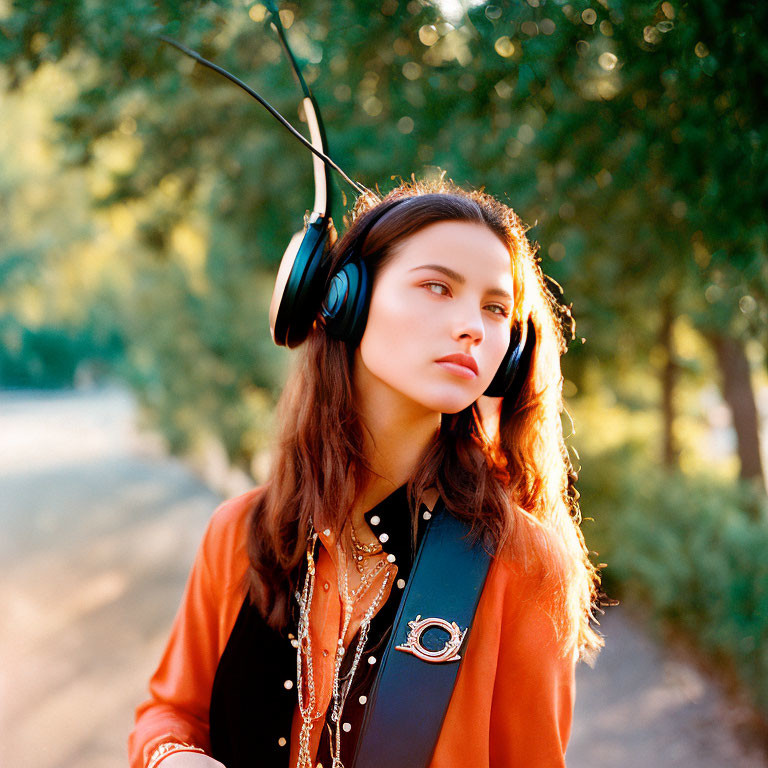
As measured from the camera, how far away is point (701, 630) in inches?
216

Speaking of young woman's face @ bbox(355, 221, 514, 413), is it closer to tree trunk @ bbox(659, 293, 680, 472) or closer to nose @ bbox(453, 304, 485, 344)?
nose @ bbox(453, 304, 485, 344)

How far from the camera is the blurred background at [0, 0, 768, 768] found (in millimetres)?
2672

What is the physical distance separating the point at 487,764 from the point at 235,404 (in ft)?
34.2

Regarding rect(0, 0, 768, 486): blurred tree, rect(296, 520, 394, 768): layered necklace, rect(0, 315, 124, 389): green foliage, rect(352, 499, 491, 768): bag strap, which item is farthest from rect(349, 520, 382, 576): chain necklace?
rect(0, 315, 124, 389): green foliage

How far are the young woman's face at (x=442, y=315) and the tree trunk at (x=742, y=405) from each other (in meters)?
6.17

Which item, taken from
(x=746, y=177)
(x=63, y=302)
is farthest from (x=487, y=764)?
(x=63, y=302)

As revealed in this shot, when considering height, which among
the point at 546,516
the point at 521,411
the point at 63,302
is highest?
the point at 63,302

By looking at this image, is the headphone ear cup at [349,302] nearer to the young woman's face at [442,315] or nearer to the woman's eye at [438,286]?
the young woman's face at [442,315]

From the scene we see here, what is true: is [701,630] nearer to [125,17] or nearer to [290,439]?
[290,439]

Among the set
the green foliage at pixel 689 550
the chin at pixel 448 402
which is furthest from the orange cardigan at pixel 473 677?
the green foliage at pixel 689 550

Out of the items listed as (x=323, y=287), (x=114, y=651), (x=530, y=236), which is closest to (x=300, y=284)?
(x=323, y=287)

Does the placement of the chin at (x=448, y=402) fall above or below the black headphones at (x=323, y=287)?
below

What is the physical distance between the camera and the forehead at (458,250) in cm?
153

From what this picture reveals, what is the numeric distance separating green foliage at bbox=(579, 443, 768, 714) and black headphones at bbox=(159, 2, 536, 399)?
3343 millimetres
